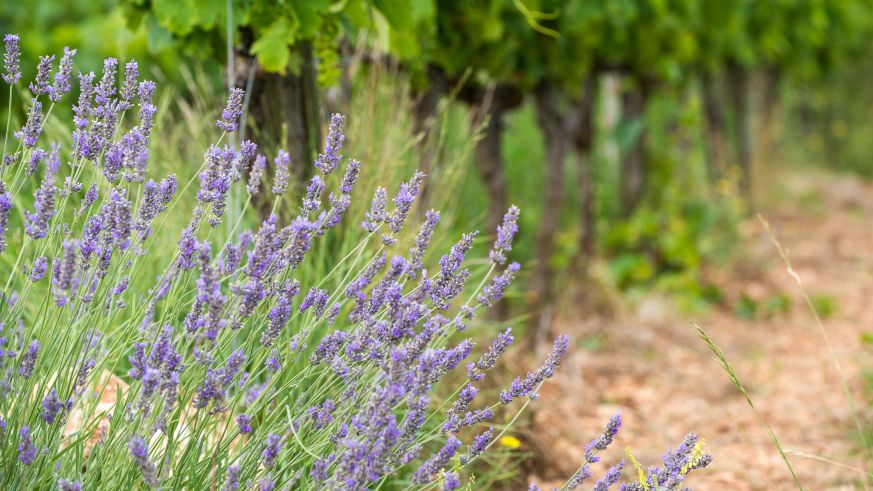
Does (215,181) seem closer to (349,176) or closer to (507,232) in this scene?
(349,176)

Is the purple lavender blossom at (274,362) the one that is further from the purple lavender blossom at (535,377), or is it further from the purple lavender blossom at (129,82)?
Answer: the purple lavender blossom at (129,82)

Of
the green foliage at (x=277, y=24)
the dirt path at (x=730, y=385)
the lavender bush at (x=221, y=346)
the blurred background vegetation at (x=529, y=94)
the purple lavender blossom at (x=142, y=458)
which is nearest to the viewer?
the purple lavender blossom at (x=142, y=458)

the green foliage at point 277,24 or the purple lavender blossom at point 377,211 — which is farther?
the green foliage at point 277,24

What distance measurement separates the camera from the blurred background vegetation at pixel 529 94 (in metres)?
2.85

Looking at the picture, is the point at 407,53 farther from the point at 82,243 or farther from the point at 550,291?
the point at 550,291

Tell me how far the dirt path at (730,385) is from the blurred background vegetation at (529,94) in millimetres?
318

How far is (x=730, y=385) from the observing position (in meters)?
4.55

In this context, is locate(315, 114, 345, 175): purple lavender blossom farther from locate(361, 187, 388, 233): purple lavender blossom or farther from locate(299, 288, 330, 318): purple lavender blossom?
locate(299, 288, 330, 318): purple lavender blossom

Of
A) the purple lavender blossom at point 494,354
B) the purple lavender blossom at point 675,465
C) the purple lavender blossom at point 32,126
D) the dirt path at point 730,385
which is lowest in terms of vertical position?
the dirt path at point 730,385

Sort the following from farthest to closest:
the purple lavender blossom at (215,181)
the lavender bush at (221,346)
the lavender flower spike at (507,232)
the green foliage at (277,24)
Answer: the green foliage at (277,24)
the lavender flower spike at (507,232)
the purple lavender blossom at (215,181)
the lavender bush at (221,346)

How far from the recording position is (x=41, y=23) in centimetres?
662

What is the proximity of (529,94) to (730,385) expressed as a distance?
2231mm


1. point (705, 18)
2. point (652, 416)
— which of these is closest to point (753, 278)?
point (705, 18)

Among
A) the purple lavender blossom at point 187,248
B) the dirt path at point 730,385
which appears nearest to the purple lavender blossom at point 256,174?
the purple lavender blossom at point 187,248
